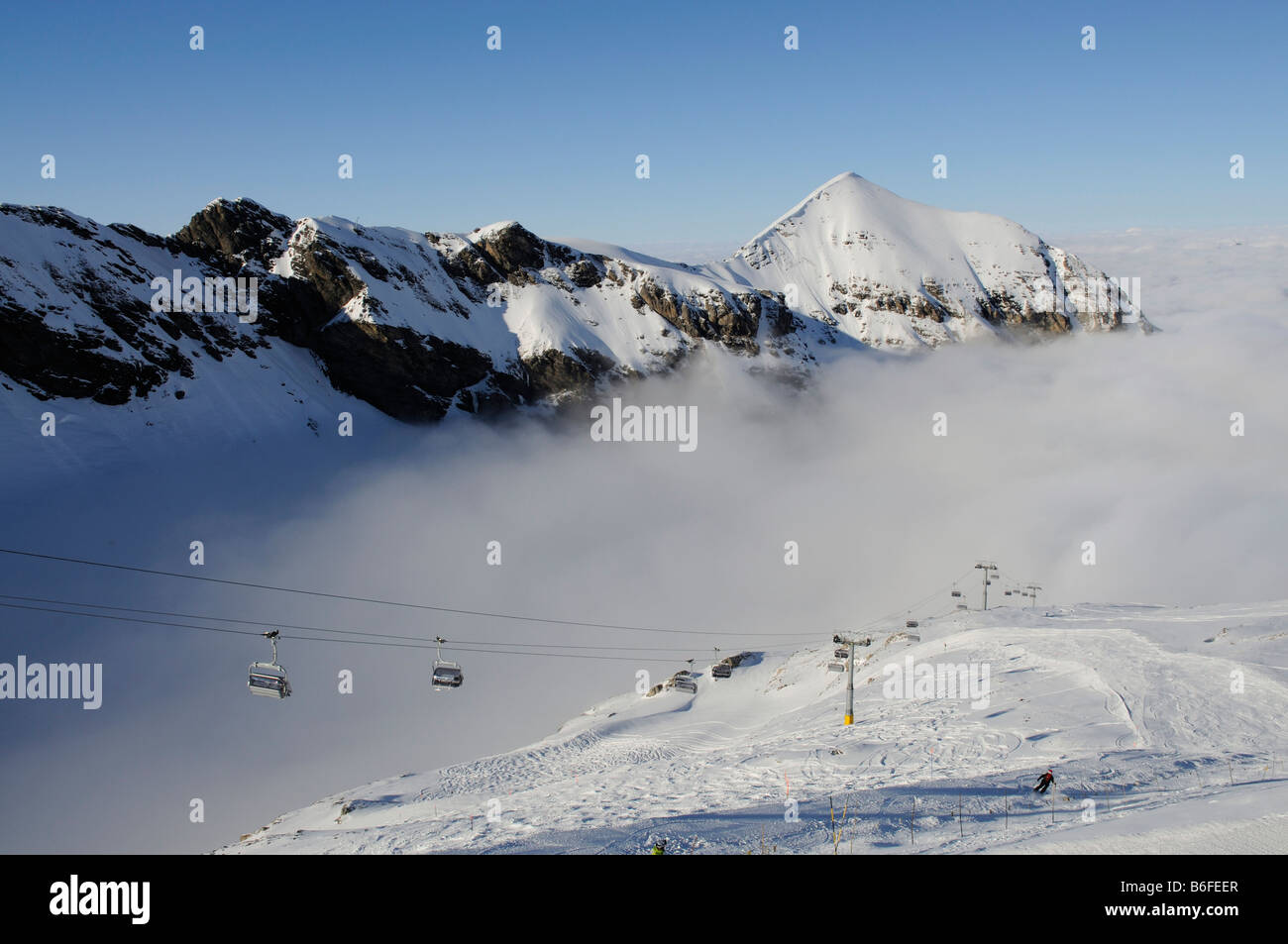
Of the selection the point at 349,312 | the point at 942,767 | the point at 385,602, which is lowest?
the point at 942,767

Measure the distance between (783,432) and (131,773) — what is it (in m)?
162

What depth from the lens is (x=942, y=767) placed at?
28.0 metres

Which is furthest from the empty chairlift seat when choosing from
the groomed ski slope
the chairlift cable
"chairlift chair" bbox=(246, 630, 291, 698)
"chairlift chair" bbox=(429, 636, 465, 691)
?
the chairlift cable

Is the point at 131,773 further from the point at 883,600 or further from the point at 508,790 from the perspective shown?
the point at 883,600

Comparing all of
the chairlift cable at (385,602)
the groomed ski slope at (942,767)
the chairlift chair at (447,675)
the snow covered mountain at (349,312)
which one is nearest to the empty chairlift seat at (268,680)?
the groomed ski slope at (942,767)

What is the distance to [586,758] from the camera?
1828 inches

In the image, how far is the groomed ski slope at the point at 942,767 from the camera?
18.0 meters

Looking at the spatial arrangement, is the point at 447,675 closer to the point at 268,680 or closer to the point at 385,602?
the point at 268,680

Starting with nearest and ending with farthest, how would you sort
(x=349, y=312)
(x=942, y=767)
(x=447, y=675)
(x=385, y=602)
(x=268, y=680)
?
(x=942, y=767) → (x=268, y=680) → (x=447, y=675) → (x=385, y=602) → (x=349, y=312)

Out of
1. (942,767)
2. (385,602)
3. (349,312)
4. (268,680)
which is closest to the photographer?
(942,767)

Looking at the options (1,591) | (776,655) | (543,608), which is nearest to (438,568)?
(543,608)

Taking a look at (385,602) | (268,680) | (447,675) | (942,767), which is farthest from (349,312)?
(942,767)

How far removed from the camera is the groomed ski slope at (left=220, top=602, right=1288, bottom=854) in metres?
18.0
